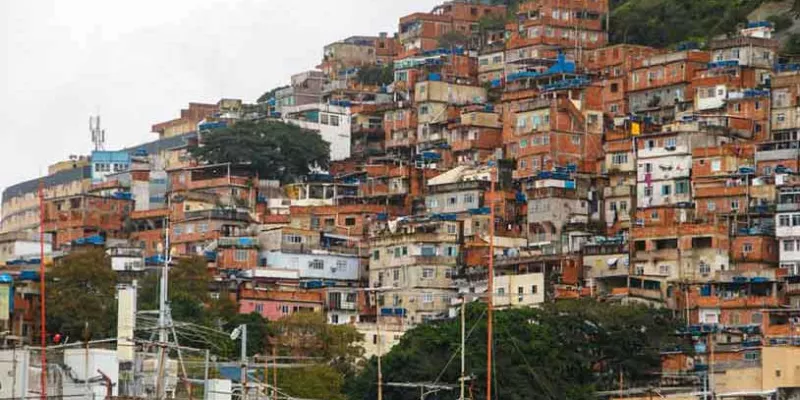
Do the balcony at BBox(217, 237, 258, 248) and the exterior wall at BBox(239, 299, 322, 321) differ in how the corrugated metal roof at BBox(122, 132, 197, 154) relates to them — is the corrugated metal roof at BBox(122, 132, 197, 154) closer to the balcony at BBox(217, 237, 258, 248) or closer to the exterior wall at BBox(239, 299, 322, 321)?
the balcony at BBox(217, 237, 258, 248)

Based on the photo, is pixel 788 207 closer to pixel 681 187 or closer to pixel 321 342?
pixel 681 187

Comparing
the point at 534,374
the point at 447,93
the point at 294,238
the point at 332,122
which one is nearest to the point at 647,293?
the point at 534,374

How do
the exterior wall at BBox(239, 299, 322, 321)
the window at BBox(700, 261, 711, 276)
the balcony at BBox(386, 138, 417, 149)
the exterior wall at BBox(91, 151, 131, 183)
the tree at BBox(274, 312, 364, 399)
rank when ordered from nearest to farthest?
the tree at BBox(274, 312, 364, 399)
the window at BBox(700, 261, 711, 276)
the exterior wall at BBox(239, 299, 322, 321)
the balcony at BBox(386, 138, 417, 149)
the exterior wall at BBox(91, 151, 131, 183)

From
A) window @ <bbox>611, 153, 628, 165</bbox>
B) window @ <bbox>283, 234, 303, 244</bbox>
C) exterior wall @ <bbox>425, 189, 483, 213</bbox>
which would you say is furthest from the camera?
window @ <bbox>283, 234, 303, 244</bbox>

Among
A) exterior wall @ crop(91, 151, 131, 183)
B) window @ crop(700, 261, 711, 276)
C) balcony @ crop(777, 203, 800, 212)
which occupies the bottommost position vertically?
window @ crop(700, 261, 711, 276)

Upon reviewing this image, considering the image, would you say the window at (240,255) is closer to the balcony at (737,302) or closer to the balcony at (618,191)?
the balcony at (618,191)

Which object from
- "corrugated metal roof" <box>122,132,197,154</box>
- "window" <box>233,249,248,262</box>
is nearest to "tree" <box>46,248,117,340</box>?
"window" <box>233,249,248,262</box>

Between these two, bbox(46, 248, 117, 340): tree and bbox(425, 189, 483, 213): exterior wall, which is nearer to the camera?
bbox(46, 248, 117, 340): tree
